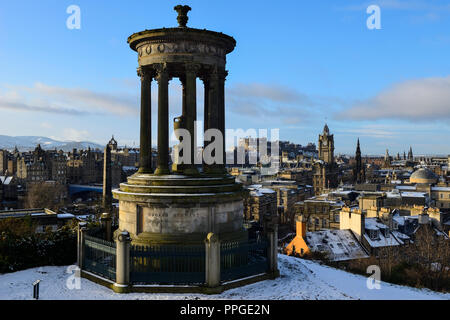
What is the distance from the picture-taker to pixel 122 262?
48.8 ft

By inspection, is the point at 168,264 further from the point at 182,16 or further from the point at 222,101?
the point at 182,16

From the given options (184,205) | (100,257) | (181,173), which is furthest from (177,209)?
(100,257)

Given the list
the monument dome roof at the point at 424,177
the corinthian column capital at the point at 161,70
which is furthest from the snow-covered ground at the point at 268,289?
the monument dome roof at the point at 424,177

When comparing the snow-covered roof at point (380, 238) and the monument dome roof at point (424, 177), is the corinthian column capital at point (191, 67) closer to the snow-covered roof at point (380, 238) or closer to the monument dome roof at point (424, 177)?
the snow-covered roof at point (380, 238)

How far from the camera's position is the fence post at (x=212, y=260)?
14.7 m

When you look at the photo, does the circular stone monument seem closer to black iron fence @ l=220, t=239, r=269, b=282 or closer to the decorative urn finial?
the decorative urn finial

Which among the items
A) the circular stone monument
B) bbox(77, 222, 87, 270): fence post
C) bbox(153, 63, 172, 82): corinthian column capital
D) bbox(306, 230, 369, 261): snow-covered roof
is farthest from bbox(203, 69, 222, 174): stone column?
bbox(306, 230, 369, 261): snow-covered roof

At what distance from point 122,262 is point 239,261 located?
4653 millimetres

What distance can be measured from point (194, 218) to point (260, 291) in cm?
391

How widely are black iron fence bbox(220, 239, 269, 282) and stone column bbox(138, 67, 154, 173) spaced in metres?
5.81

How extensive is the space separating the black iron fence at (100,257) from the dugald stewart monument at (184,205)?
0.06 m
